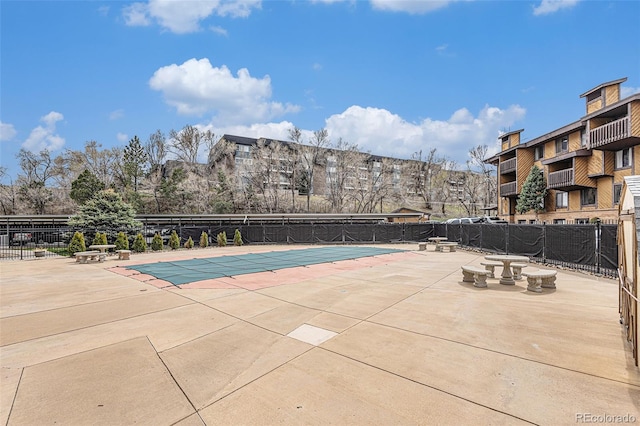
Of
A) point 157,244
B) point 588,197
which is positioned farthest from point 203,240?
point 588,197

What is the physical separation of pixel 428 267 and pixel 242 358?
33.7 feet

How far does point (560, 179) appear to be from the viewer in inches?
972

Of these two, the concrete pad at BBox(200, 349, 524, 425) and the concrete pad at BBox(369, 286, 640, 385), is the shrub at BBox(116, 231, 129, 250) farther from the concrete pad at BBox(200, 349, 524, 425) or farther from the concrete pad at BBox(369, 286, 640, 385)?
the concrete pad at BBox(200, 349, 524, 425)

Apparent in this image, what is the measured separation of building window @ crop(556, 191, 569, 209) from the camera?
2582 centimetres

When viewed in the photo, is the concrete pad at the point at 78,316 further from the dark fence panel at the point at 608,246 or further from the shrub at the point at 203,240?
the shrub at the point at 203,240

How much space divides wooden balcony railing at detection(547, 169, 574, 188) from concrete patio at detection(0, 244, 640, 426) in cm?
1985

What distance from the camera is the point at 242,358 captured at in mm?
4414

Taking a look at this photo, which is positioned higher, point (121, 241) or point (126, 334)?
point (121, 241)

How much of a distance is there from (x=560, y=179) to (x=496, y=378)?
27268mm

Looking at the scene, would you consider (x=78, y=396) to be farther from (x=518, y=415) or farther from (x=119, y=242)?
(x=119, y=242)

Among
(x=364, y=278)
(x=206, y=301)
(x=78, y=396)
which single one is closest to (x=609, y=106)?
(x=364, y=278)

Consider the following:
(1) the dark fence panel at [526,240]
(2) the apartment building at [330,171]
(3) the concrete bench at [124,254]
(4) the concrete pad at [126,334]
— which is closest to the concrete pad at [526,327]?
(4) the concrete pad at [126,334]

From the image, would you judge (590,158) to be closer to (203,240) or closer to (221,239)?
(221,239)

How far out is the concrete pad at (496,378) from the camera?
3191 mm
